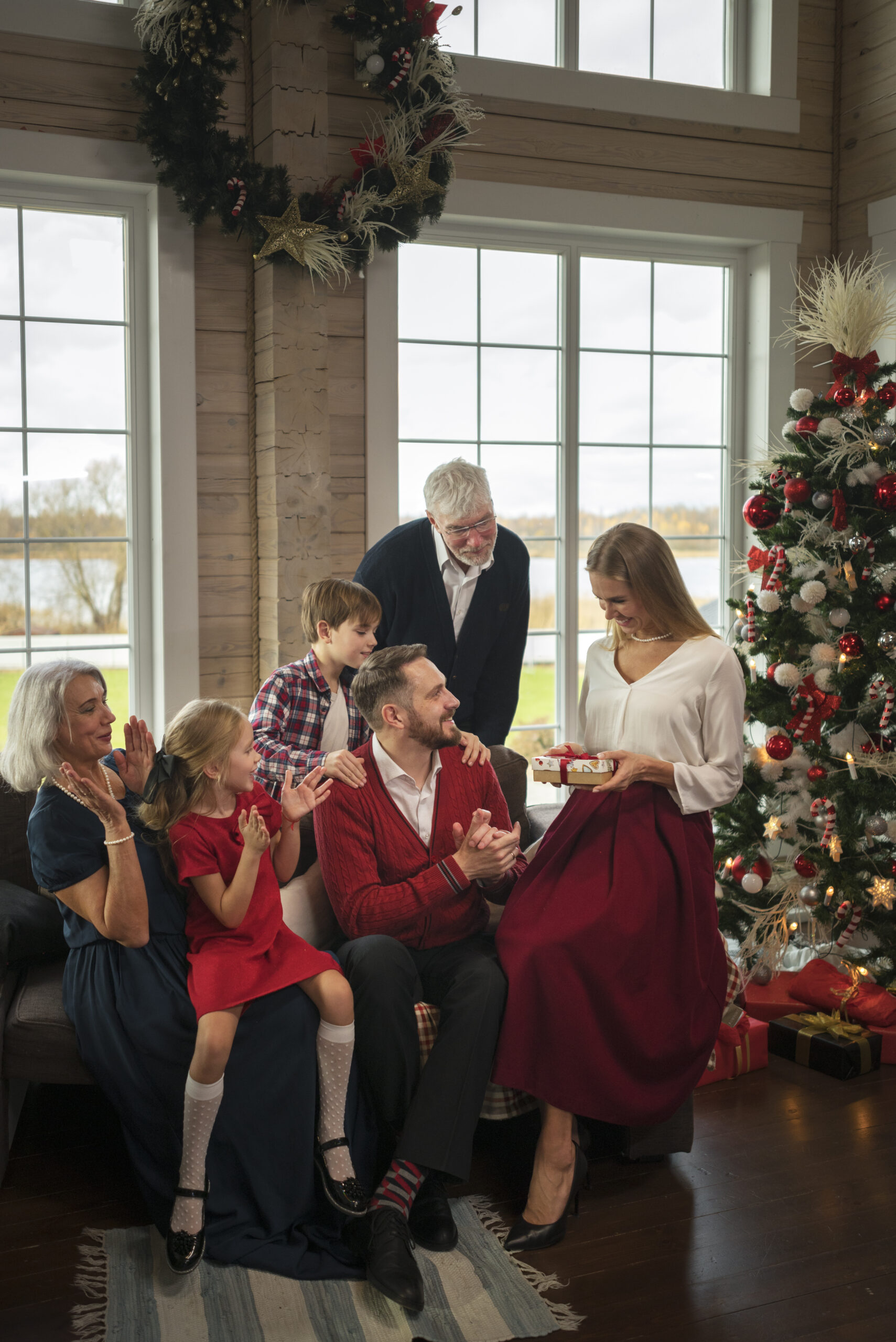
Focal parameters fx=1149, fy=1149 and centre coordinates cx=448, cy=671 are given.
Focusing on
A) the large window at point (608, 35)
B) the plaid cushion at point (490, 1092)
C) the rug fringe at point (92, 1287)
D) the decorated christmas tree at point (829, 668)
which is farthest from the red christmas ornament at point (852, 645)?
the rug fringe at point (92, 1287)

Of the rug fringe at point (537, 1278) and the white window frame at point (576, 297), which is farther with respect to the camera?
the white window frame at point (576, 297)

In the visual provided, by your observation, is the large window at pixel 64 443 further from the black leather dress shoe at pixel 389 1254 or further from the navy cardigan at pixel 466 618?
the black leather dress shoe at pixel 389 1254

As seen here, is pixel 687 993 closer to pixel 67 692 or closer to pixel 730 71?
pixel 67 692

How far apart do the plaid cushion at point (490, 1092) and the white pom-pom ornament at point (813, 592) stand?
1810 mm

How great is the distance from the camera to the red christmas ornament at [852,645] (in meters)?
3.58

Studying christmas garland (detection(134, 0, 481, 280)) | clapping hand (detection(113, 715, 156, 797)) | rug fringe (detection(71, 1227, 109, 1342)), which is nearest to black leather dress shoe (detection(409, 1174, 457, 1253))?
rug fringe (detection(71, 1227, 109, 1342))

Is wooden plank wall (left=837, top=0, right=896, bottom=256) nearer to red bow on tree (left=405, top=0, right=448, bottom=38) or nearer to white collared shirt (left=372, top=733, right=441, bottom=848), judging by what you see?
red bow on tree (left=405, top=0, right=448, bottom=38)

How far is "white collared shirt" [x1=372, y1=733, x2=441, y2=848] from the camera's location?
270cm

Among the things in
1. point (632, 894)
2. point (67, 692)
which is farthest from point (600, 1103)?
point (67, 692)

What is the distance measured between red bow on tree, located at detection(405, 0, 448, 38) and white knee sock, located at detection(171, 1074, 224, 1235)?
3.22 meters

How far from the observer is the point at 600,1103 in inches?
97.8

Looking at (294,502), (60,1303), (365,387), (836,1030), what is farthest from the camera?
(365,387)

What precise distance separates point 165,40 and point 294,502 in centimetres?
143

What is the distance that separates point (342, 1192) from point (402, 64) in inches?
130
